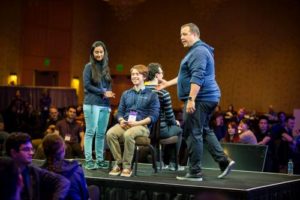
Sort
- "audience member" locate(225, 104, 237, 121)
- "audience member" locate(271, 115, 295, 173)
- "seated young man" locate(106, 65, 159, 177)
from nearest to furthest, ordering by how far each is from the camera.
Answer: "seated young man" locate(106, 65, 159, 177) → "audience member" locate(271, 115, 295, 173) → "audience member" locate(225, 104, 237, 121)

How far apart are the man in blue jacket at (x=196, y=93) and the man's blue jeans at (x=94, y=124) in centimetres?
96

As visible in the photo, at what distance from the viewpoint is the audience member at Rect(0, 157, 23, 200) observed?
3.32 m

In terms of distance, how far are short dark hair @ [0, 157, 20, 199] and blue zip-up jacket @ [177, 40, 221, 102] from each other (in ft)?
7.44

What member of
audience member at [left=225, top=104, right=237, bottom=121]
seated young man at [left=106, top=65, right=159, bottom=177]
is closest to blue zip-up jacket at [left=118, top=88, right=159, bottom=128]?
seated young man at [left=106, top=65, right=159, bottom=177]

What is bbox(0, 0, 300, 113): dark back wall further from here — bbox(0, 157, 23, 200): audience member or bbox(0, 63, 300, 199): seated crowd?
bbox(0, 157, 23, 200): audience member

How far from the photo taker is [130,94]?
5980 millimetres

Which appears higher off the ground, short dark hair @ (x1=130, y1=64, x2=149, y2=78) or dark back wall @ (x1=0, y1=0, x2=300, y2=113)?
dark back wall @ (x1=0, y1=0, x2=300, y2=113)

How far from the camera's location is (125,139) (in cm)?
571

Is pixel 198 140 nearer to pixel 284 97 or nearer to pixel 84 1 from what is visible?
pixel 284 97

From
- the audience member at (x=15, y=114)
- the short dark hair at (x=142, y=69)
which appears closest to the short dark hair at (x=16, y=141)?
the short dark hair at (x=142, y=69)

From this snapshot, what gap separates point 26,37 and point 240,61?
22.7 feet

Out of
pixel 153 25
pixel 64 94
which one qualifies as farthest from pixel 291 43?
pixel 64 94

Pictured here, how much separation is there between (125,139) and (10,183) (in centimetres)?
244

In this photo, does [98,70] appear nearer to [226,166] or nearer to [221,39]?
[226,166]
